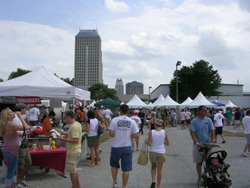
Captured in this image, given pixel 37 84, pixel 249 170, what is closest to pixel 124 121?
pixel 249 170

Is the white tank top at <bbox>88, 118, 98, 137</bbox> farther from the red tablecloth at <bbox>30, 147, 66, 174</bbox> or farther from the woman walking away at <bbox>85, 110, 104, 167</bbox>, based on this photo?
the red tablecloth at <bbox>30, 147, 66, 174</bbox>

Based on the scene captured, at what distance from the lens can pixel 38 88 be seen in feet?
29.2

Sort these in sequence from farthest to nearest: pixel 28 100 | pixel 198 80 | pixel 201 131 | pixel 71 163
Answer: pixel 198 80
pixel 28 100
pixel 201 131
pixel 71 163

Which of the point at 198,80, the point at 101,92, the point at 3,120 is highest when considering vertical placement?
the point at 198,80

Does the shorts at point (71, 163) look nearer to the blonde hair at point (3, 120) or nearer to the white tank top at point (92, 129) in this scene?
the blonde hair at point (3, 120)

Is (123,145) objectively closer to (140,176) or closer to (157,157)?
(157,157)

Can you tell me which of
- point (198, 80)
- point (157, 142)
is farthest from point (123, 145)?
point (198, 80)

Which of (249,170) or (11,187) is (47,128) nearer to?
(11,187)

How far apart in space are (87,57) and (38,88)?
169752mm

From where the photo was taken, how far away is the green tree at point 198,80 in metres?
52.9

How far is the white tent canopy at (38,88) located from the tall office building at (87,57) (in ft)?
Result: 546

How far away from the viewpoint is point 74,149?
4961 millimetres

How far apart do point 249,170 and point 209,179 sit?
3.05 m

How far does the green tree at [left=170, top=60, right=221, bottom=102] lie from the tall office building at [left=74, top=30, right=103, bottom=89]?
125399 millimetres
